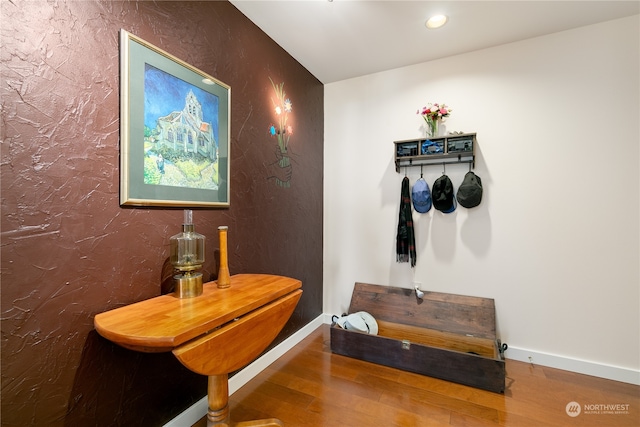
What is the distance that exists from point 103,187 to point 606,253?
10.5ft

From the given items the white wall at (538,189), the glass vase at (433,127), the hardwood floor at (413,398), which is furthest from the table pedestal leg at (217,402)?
the glass vase at (433,127)

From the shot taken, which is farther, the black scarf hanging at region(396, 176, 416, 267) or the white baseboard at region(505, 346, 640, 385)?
the black scarf hanging at region(396, 176, 416, 267)

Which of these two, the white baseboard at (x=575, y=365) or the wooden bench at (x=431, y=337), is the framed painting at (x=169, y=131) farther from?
the white baseboard at (x=575, y=365)

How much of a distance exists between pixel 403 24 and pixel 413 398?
262 cm

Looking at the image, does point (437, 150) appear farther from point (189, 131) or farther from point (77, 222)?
point (77, 222)

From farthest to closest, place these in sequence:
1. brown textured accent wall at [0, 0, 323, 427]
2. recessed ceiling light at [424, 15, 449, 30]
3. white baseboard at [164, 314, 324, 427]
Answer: recessed ceiling light at [424, 15, 449, 30], white baseboard at [164, 314, 324, 427], brown textured accent wall at [0, 0, 323, 427]

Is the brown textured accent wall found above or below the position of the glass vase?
below

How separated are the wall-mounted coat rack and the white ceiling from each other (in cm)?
77

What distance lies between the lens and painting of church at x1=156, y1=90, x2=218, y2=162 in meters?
1.41

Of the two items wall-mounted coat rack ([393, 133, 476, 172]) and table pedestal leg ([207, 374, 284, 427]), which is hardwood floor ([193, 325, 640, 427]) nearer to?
table pedestal leg ([207, 374, 284, 427])

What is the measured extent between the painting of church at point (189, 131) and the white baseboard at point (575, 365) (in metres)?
2.79

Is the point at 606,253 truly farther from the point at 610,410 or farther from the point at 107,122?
the point at 107,122

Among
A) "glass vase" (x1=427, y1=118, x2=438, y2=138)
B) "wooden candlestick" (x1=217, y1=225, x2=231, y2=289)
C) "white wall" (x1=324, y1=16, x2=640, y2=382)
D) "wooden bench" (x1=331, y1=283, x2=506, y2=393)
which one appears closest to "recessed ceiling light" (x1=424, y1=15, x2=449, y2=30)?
"white wall" (x1=324, y1=16, x2=640, y2=382)

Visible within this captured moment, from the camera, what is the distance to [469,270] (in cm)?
242
